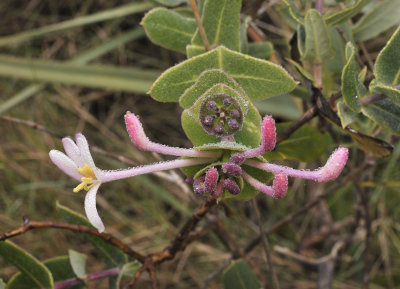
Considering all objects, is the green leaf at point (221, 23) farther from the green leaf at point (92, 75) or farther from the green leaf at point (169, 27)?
the green leaf at point (92, 75)

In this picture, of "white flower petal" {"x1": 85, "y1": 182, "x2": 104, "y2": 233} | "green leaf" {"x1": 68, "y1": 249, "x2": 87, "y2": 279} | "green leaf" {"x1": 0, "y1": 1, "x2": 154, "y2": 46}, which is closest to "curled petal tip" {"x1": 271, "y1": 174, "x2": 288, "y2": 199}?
"white flower petal" {"x1": 85, "y1": 182, "x2": 104, "y2": 233}

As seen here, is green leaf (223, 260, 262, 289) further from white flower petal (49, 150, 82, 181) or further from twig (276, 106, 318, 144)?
white flower petal (49, 150, 82, 181)

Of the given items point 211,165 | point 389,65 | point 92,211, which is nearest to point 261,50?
point 389,65

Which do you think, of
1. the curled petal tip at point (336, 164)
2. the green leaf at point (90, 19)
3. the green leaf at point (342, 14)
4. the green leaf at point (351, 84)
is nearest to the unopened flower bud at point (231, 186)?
the curled petal tip at point (336, 164)

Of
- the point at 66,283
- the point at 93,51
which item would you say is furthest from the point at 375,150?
the point at 93,51

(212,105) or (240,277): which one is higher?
(212,105)

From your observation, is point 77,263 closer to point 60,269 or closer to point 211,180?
point 60,269
